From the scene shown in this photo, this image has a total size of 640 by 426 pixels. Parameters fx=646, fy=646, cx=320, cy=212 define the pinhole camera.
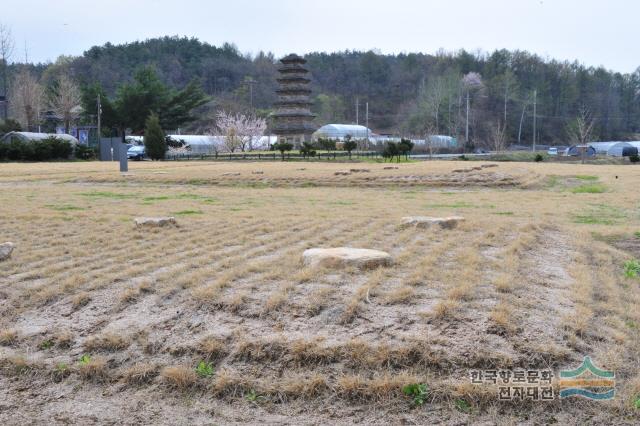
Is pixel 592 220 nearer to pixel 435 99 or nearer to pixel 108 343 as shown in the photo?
pixel 108 343

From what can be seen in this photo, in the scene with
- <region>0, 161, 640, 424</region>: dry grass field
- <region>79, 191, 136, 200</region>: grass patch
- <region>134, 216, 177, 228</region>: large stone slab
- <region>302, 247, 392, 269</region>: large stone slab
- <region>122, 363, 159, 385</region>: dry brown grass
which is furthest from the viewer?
<region>79, 191, 136, 200</region>: grass patch

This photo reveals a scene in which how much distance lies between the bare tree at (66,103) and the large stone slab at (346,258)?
6258 cm

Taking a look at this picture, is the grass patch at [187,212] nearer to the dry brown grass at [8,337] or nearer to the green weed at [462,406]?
the dry brown grass at [8,337]

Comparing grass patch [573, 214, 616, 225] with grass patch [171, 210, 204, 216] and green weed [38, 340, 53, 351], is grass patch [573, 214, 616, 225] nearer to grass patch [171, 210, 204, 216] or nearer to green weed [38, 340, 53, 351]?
grass patch [171, 210, 204, 216]

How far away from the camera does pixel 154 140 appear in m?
45.6

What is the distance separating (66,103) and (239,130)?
1731 cm

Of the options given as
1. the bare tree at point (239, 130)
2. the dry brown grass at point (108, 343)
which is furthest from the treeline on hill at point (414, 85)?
the dry brown grass at point (108, 343)

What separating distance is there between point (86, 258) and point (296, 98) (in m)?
60.2

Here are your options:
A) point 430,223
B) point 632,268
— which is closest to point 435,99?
point 430,223

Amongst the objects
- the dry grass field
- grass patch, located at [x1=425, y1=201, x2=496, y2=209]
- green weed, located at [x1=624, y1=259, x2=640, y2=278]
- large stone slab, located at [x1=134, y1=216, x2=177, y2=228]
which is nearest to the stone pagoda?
grass patch, located at [x1=425, y1=201, x2=496, y2=209]

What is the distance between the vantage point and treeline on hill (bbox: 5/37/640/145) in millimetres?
86125

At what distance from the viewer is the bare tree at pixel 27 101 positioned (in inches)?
2484

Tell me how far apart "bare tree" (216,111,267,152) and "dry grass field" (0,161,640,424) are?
165 feet

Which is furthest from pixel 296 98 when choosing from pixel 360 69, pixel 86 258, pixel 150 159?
pixel 86 258
